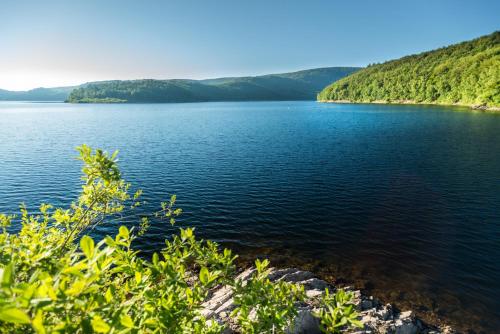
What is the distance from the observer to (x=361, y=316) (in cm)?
1714

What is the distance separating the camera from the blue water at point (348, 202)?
2256 centimetres

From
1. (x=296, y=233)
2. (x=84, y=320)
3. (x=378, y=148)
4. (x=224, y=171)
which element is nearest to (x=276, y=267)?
(x=296, y=233)

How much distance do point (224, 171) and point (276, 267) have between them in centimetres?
A: 2983

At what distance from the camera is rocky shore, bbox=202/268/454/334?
1562cm

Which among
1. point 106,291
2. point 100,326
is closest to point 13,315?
point 100,326

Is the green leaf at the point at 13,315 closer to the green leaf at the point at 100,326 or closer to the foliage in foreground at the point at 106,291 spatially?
the foliage in foreground at the point at 106,291

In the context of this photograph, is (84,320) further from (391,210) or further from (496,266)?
(391,210)

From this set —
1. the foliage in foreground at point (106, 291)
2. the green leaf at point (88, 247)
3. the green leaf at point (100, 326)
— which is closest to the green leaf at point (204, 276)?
the foliage in foreground at point (106, 291)

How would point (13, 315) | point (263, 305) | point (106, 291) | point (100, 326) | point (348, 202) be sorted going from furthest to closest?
1. point (348, 202)
2. point (263, 305)
3. point (106, 291)
4. point (100, 326)
5. point (13, 315)

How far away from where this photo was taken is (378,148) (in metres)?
69.8

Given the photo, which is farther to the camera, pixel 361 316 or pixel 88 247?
pixel 361 316

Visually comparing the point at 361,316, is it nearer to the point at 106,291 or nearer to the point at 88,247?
the point at 106,291

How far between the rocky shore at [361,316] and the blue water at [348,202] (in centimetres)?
176

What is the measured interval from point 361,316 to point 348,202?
21.7 m
